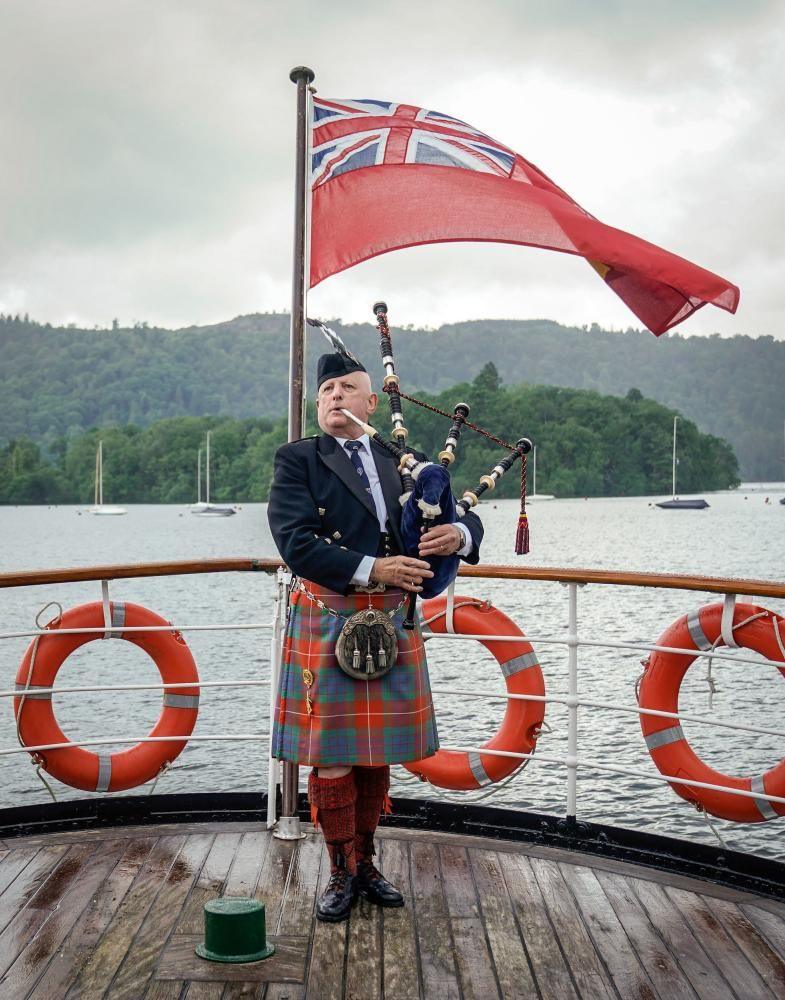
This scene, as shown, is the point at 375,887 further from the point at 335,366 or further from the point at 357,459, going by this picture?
the point at 335,366

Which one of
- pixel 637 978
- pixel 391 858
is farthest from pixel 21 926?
pixel 637 978

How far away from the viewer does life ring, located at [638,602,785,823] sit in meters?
2.73

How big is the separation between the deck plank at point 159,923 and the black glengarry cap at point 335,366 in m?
1.28

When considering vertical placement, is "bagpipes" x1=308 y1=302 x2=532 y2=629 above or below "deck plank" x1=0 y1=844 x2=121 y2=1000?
above

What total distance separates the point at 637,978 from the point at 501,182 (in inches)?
76.8

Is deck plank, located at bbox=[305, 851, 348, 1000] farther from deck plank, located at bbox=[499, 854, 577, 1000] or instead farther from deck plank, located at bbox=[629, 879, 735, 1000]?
deck plank, located at bbox=[629, 879, 735, 1000]

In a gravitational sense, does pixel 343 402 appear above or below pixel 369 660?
above

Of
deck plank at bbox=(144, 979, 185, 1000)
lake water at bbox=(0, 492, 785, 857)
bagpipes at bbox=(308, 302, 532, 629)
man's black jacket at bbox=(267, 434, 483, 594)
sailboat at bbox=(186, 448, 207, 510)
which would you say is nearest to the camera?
deck plank at bbox=(144, 979, 185, 1000)

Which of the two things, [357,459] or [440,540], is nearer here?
[440,540]

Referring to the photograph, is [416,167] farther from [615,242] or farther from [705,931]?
[705,931]

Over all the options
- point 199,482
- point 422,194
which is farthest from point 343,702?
point 199,482

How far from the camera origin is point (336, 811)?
2.31 metres

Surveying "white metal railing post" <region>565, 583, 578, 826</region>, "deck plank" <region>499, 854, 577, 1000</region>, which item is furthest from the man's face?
"deck plank" <region>499, 854, 577, 1000</region>

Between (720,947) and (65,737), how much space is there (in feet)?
6.13
